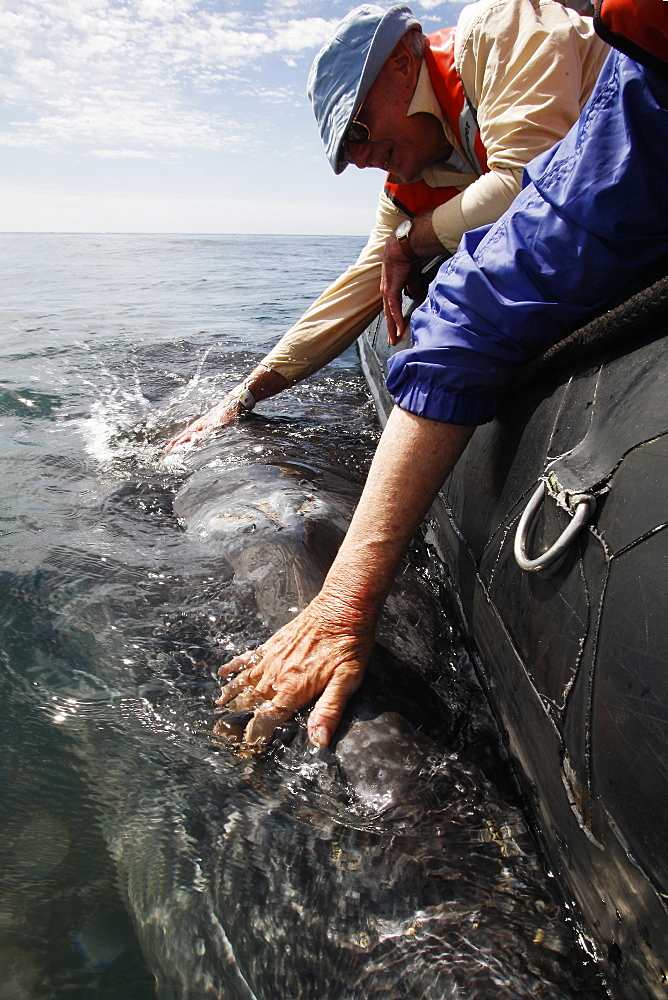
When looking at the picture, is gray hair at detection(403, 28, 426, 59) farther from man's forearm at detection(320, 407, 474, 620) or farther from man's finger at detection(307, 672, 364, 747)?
man's finger at detection(307, 672, 364, 747)

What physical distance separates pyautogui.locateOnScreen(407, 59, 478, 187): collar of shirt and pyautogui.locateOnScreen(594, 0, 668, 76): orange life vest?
65.3 inches

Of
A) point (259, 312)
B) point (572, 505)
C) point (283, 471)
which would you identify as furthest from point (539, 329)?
point (259, 312)

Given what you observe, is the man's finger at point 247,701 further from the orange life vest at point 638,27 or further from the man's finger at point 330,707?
the orange life vest at point 638,27

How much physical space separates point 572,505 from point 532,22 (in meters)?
1.87

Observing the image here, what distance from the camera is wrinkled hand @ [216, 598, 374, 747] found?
175 cm

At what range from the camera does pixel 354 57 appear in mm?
2502

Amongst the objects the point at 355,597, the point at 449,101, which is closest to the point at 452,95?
the point at 449,101

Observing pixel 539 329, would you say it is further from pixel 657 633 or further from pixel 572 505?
pixel 657 633

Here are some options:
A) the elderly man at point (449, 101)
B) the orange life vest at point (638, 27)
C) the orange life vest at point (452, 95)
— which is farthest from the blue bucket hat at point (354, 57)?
the orange life vest at point (638, 27)

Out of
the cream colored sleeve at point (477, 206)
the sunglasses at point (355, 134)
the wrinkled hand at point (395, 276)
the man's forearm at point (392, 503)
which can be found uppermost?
the sunglasses at point (355, 134)

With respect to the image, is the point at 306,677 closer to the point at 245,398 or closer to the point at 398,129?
the point at 398,129

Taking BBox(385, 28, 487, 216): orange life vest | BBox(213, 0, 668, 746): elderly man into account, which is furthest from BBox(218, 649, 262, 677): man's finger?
BBox(385, 28, 487, 216): orange life vest

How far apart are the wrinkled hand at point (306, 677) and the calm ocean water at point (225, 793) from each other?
0.20 feet

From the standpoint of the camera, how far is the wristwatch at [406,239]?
2863 mm
